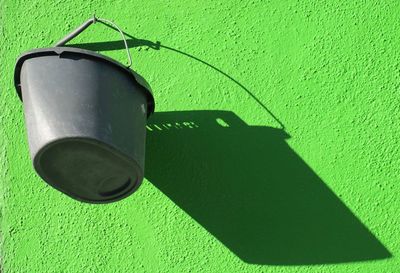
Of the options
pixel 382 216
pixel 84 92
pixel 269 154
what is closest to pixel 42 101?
pixel 84 92

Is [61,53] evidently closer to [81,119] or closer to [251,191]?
[81,119]

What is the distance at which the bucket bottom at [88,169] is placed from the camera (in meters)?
1.31

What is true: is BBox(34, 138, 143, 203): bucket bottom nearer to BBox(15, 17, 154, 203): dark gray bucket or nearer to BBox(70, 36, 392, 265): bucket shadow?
BBox(15, 17, 154, 203): dark gray bucket

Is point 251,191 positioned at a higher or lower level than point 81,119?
lower

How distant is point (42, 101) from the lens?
4.27 ft

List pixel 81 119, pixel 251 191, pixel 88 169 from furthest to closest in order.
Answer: pixel 251 191, pixel 88 169, pixel 81 119

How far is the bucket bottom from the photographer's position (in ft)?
4.31

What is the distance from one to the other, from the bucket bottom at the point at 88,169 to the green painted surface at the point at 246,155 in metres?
0.24

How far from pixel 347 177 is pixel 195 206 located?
43cm

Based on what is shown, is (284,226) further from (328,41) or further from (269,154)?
(328,41)

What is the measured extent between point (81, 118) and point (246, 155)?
549mm

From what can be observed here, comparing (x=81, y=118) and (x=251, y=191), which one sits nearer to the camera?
(x=81, y=118)

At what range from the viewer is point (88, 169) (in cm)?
138

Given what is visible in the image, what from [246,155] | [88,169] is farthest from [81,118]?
[246,155]
